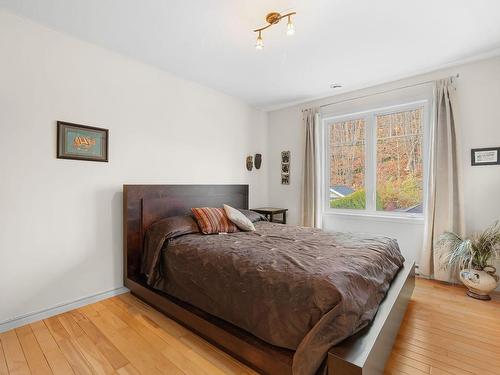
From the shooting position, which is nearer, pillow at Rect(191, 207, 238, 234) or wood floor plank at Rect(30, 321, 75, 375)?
wood floor plank at Rect(30, 321, 75, 375)

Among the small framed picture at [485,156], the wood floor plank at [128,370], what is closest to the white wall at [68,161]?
the wood floor plank at [128,370]

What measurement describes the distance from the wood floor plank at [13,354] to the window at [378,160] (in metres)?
3.70

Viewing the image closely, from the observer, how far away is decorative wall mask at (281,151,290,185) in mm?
4375

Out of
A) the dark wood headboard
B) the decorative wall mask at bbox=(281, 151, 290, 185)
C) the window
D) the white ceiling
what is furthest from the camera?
the decorative wall mask at bbox=(281, 151, 290, 185)

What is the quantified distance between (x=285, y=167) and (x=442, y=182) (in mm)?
2187

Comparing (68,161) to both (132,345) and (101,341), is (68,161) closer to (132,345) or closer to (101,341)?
(101,341)

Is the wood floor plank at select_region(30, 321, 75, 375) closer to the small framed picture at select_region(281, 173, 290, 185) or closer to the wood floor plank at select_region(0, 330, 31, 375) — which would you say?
the wood floor plank at select_region(0, 330, 31, 375)

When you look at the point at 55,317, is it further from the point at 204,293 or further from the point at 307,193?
the point at 307,193


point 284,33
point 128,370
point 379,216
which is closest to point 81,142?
point 128,370

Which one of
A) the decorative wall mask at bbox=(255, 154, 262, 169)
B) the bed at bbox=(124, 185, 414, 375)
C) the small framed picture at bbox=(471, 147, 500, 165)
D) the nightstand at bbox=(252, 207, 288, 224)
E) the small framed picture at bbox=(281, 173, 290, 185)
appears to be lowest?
the bed at bbox=(124, 185, 414, 375)

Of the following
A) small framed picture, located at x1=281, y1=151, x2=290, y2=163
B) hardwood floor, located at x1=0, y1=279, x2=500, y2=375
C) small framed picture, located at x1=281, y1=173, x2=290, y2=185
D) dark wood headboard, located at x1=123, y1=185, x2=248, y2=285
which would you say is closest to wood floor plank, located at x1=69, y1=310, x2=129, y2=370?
hardwood floor, located at x1=0, y1=279, x2=500, y2=375

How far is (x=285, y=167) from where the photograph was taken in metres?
4.40

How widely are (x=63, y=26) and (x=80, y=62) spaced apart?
293 millimetres

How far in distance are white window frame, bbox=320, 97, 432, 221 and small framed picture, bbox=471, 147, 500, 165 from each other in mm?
440
